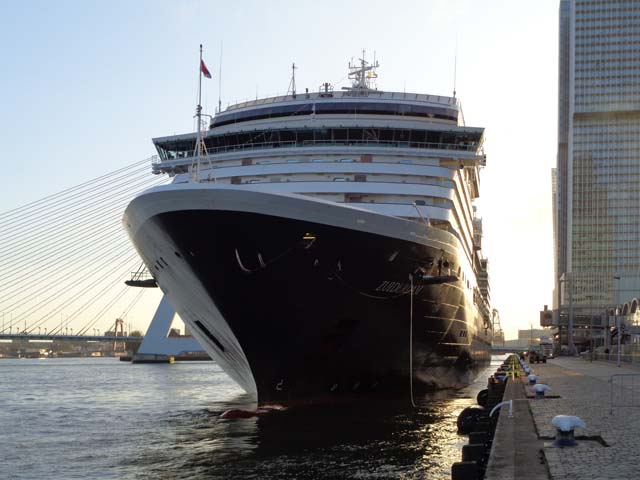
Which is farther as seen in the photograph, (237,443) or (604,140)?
(604,140)

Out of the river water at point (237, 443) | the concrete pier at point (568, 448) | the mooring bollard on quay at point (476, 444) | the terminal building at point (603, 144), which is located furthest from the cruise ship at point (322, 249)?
the terminal building at point (603, 144)

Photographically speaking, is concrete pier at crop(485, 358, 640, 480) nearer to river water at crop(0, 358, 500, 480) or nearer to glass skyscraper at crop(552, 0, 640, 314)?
river water at crop(0, 358, 500, 480)

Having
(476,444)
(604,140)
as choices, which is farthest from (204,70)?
(604,140)

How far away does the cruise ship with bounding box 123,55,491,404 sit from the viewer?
58.2 feet

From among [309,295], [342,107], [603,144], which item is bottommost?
[309,295]

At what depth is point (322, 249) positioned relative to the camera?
18.3m

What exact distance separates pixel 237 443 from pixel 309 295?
369 cm

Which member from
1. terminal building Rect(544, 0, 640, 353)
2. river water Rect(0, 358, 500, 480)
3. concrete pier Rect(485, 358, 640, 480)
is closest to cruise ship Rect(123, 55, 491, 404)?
river water Rect(0, 358, 500, 480)

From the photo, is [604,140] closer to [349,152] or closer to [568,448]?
[349,152]

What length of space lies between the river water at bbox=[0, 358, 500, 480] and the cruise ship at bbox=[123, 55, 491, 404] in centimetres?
110

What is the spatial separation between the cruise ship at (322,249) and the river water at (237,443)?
1102 mm

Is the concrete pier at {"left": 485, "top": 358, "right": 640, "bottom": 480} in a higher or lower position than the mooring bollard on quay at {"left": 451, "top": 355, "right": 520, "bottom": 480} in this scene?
higher

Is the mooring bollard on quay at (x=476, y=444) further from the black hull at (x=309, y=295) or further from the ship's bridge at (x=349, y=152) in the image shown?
the ship's bridge at (x=349, y=152)

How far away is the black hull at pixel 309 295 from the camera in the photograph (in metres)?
17.7
